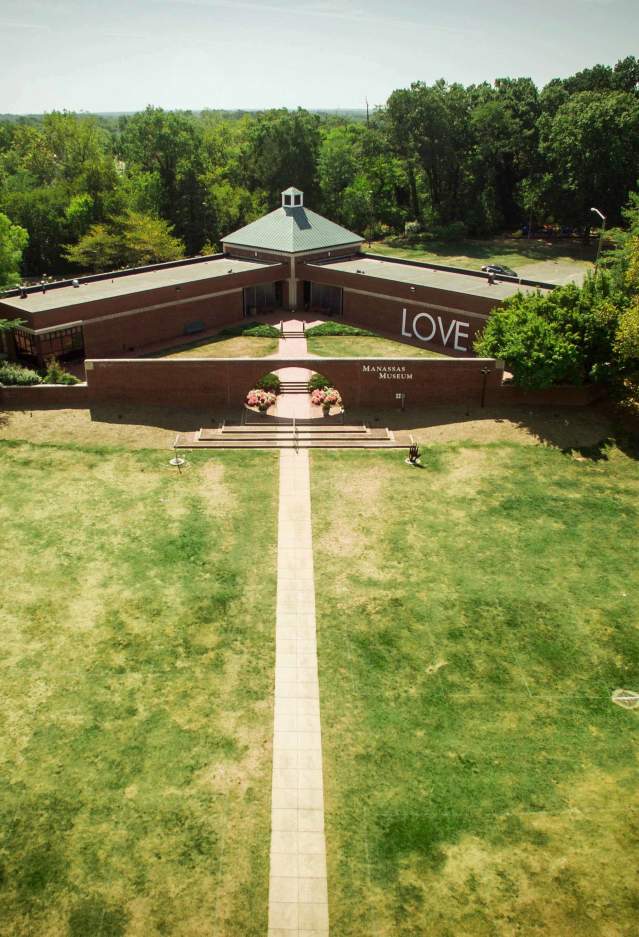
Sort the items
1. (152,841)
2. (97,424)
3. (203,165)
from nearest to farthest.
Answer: (152,841), (97,424), (203,165)

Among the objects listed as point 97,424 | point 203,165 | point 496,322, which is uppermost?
point 203,165

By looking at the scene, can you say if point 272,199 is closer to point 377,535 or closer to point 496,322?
point 496,322

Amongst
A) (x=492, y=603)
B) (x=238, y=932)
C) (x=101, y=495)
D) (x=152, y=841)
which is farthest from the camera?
(x=101, y=495)

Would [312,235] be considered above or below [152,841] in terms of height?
above

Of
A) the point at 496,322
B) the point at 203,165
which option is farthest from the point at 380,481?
the point at 203,165

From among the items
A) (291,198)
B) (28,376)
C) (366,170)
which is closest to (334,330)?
(291,198)

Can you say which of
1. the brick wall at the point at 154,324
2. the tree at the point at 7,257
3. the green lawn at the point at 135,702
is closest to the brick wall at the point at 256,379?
the green lawn at the point at 135,702
